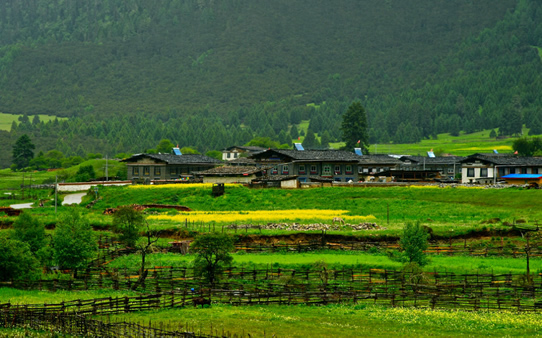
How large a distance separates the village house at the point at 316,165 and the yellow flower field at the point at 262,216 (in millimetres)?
34233

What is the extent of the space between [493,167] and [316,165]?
3322 centimetres

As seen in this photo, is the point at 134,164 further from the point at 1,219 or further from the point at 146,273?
the point at 146,273

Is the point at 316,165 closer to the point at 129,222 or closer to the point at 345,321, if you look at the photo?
the point at 129,222

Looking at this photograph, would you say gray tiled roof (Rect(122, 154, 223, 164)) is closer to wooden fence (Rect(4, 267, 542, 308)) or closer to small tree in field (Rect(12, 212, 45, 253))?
small tree in field (Rect(12, 212, 45, 253))

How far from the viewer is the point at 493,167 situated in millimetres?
135125

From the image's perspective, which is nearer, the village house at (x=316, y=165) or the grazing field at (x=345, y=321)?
the grazing field at (x=345, y=321)

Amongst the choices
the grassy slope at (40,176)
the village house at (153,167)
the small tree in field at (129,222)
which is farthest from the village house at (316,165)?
the small tree in field at (129,222)

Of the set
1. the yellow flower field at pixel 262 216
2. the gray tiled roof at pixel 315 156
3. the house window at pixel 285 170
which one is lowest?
the yellow flower field at pixel 262 216

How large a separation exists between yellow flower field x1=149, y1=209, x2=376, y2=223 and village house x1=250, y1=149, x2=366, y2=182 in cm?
3423

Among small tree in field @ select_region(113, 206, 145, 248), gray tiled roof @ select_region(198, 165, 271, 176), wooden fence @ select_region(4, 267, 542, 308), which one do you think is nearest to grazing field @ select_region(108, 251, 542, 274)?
wooden fence @ select_region(4, 267, 542, 308)

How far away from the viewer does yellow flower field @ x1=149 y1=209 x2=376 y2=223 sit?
3317 inches

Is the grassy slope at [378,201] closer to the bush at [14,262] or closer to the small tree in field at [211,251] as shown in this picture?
the bush at [14,262]

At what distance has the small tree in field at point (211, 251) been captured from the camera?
172 feet

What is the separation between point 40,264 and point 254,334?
25977 mm
